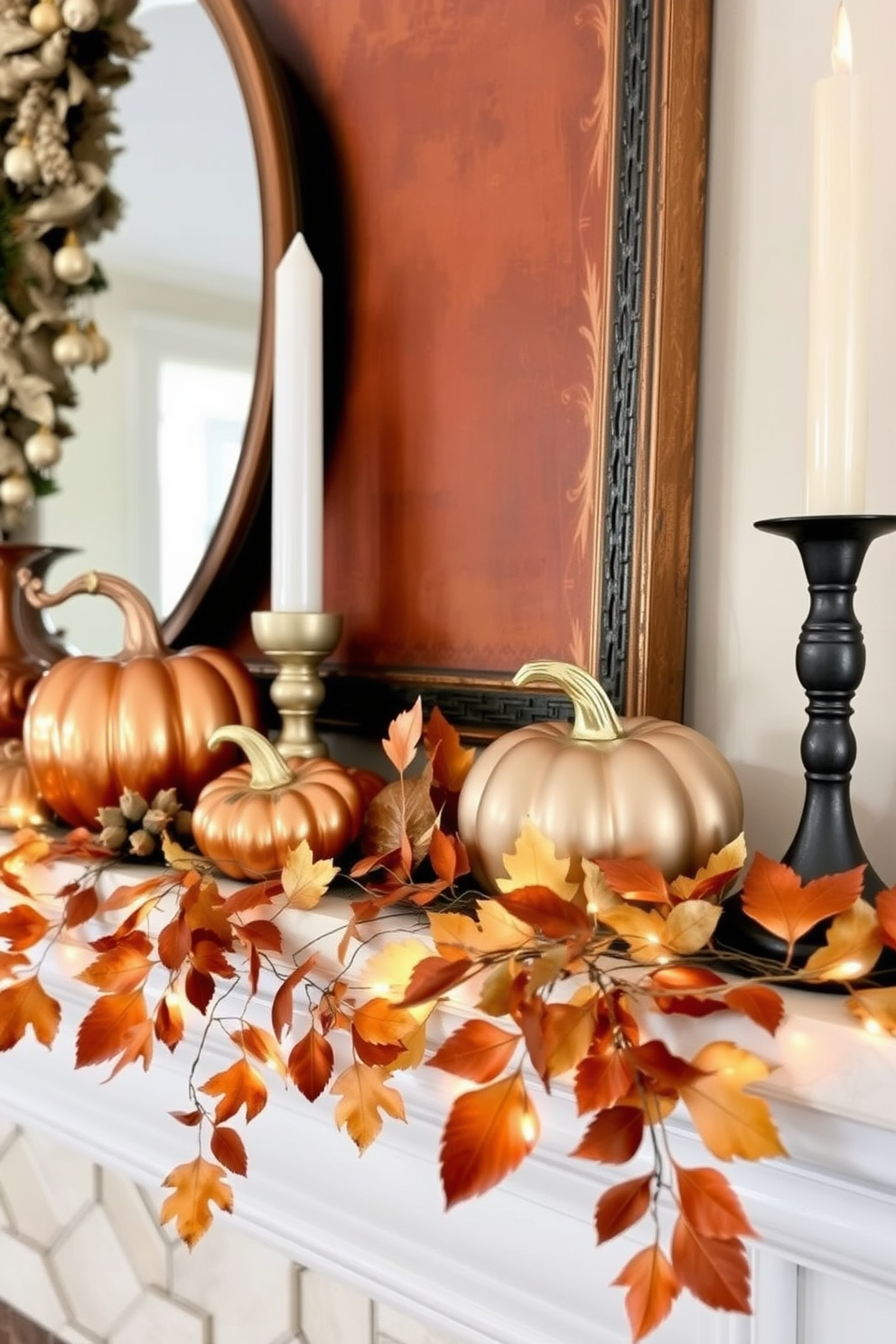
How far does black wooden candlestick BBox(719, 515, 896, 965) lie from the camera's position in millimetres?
391

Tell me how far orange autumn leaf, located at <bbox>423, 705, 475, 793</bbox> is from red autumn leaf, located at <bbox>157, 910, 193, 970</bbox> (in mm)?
133

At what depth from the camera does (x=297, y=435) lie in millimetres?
604

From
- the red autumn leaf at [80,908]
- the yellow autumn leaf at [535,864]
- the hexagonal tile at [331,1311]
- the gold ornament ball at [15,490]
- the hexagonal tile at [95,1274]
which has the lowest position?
the hexagonal tile at [95,1274]

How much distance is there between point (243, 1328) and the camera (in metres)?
0.71

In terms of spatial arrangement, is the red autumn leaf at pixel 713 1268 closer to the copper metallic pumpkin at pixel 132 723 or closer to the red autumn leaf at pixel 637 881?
the red autumn leaf at pixel 637 881

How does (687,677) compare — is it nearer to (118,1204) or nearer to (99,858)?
(99,858)

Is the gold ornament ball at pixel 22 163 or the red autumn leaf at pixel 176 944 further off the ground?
the gold ornament ball at pixel 22 163

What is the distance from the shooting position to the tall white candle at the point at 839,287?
0.38m

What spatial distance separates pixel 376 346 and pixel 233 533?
156mm

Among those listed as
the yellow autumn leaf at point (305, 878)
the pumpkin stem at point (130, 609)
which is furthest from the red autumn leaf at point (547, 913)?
the pumpkin stem at point (130, 609)

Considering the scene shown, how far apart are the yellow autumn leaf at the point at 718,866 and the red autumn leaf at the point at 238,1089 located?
21 cm

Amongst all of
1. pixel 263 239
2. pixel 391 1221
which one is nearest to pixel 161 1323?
pixel 391 1221

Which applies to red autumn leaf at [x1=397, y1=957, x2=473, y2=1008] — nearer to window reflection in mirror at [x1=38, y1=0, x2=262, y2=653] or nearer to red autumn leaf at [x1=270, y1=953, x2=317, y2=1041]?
red autumn leaf at [x1=270, y1=953, x2=317, y2=1041]

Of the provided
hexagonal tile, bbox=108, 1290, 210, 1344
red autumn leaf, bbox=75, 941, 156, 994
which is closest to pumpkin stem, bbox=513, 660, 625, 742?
red autumn leaf, bbox=75, 941, 156, 994
